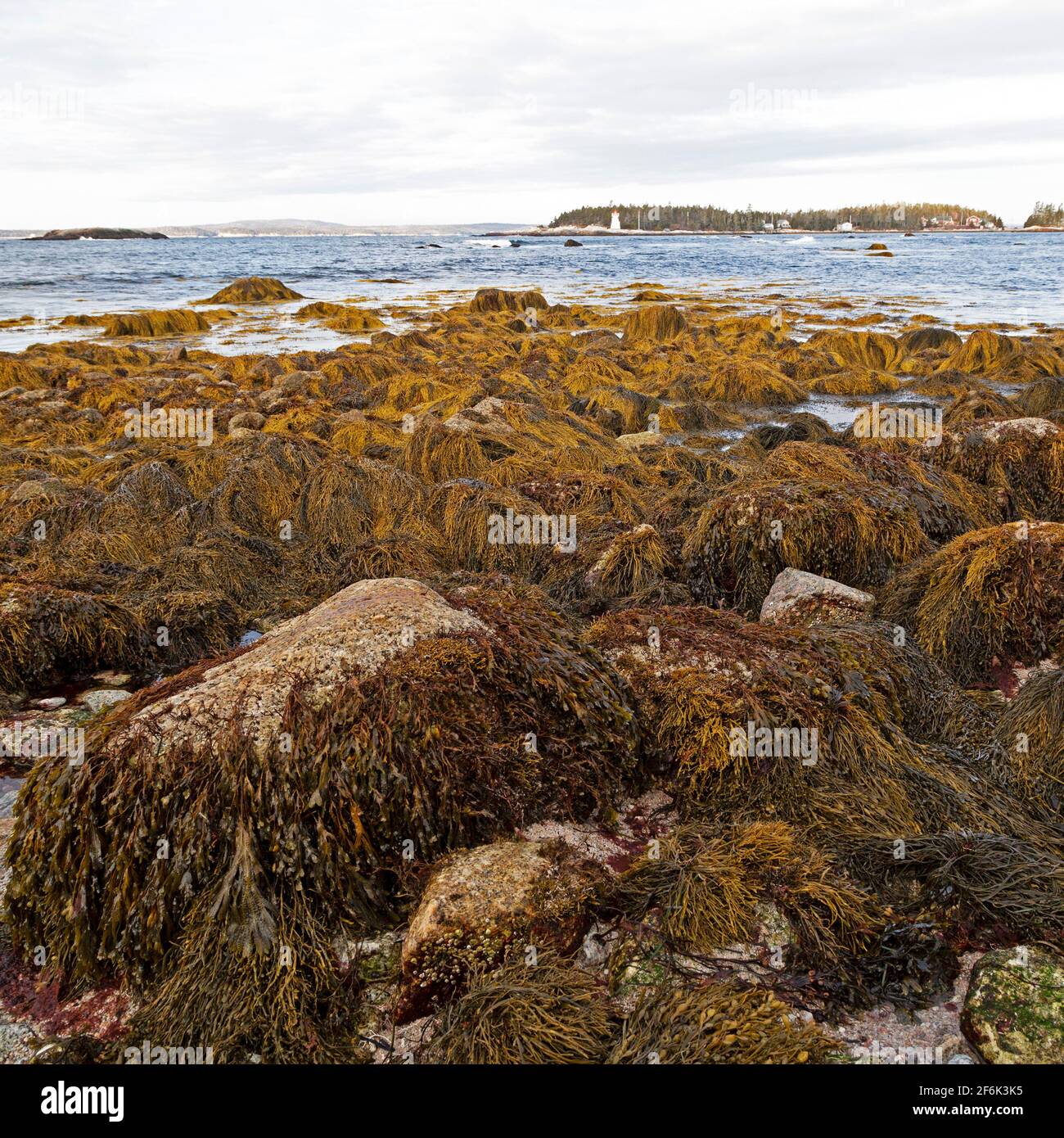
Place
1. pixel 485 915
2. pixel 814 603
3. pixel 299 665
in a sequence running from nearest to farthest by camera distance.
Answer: pixel 485 915 → pixel 299 665 → pixel 814 603

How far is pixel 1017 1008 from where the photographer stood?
2.10 meters

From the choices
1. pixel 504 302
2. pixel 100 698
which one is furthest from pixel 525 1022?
pixel 504 302

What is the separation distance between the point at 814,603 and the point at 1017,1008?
267 cm

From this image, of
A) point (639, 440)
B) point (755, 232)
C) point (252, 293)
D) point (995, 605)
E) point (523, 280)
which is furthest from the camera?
point (755, 232)

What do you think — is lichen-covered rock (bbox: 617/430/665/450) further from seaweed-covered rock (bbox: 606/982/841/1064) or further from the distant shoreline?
the distant shoreline

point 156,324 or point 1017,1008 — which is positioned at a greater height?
point 156,324

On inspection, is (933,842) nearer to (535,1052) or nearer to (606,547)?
(535,1052)

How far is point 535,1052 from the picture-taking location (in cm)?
207

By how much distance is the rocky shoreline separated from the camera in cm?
226

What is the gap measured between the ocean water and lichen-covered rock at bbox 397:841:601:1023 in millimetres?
19922

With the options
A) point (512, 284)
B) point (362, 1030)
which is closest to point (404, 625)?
point (362, 1030)

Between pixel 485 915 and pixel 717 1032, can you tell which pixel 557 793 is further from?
pixel 717 1032

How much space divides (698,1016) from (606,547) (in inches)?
153

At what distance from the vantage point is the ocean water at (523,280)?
25.9m
